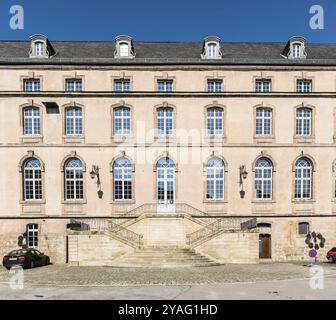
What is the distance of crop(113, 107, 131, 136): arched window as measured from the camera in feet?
88.4

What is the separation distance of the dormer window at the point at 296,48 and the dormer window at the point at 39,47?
679 inches

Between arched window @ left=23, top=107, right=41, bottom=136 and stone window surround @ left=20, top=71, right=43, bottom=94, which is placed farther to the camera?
stone window surround @ left=20, top=71, right=43, bottom=94

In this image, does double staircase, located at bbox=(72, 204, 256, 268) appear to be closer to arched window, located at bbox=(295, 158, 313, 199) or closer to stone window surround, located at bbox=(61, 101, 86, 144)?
arched window, located at bbox=(295, 158, 313, 199)

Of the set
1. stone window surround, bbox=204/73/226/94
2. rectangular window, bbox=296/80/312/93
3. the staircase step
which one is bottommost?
the staircase step

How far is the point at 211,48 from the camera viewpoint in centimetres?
2931

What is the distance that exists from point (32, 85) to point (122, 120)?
22.6 feet

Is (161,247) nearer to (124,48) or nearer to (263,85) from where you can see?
A: (263,85)

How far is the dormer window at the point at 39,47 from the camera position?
28594 millimetres

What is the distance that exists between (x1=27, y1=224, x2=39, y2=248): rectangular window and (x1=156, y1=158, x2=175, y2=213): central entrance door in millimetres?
8219

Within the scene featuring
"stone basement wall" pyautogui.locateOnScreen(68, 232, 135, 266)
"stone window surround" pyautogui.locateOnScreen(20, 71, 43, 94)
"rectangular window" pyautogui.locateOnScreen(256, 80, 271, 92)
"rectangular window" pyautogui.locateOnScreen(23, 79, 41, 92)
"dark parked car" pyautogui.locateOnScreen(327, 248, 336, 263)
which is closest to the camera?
"stone basement wall" pyautogui.locateOnScreen(68, 232, 135, 266)

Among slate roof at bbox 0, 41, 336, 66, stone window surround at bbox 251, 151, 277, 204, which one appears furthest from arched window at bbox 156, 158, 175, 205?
slate roof at bbox 0, 41, 336, 66

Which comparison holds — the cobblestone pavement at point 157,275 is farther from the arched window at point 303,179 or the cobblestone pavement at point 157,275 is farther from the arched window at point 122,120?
the arched window at point 122,120
